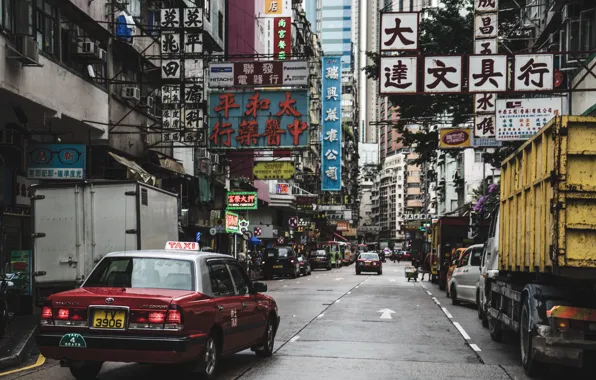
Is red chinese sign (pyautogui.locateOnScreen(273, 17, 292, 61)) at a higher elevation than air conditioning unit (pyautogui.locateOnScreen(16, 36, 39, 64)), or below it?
higher

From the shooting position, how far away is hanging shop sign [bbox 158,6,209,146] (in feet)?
79.4

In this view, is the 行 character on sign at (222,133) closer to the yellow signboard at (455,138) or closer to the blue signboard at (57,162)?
the yellow signboard at (455,138)

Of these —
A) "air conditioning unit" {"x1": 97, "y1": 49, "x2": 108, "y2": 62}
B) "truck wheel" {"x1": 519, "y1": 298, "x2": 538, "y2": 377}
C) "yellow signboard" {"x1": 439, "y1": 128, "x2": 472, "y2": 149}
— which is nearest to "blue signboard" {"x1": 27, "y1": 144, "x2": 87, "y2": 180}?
"air conditioning unit" {"x1": 97, "y1": 49, "x2": 108, "y2": 62}

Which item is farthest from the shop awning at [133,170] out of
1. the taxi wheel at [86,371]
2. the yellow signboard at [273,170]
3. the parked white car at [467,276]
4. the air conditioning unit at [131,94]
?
the yellow signboard at [273,170]

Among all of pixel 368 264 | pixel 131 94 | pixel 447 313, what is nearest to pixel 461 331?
pixel 447 313

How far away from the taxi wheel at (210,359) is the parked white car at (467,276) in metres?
13.3

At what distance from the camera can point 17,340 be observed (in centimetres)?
1279

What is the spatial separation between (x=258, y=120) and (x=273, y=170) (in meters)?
13.4

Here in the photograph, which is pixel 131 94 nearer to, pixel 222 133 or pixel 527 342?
pixel 222 133

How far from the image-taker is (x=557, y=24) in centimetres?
2564

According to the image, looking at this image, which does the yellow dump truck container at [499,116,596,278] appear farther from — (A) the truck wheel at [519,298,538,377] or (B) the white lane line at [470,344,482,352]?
(B) the white lane line at [470,344,482,352]

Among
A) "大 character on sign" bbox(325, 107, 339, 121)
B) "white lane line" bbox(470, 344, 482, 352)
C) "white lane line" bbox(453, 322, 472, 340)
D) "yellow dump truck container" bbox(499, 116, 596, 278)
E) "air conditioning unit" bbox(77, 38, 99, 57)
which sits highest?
"大 character on sign" bbox(325, 107, 339, 121)

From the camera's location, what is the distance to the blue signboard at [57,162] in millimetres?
18875

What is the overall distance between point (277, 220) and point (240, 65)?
4748 centimetres
